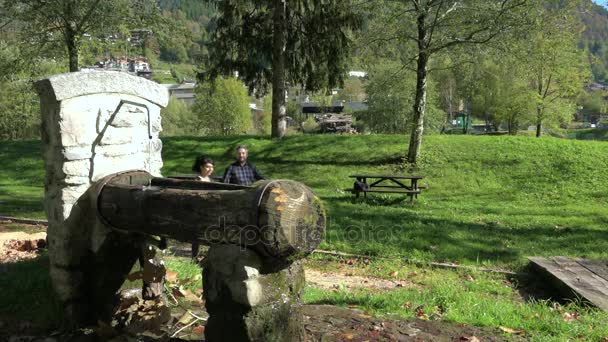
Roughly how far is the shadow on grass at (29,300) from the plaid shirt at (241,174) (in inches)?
110

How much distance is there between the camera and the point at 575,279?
673 centimetres

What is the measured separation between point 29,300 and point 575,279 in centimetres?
653

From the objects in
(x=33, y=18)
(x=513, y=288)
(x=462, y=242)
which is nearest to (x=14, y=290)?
(x=513, y=288)

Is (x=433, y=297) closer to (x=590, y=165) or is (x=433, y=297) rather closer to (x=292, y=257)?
(x=292, y=257)

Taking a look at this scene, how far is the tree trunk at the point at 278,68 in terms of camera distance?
18.8 meters

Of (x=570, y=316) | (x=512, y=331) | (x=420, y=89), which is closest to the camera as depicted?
(x=512, y=331)

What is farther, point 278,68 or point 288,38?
point 288,38

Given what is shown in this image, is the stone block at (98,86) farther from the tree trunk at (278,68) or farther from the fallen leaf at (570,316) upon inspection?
the tree trunk at (278,68)

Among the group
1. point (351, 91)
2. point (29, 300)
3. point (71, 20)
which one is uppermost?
point (351, 91)

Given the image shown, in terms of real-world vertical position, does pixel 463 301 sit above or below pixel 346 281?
above

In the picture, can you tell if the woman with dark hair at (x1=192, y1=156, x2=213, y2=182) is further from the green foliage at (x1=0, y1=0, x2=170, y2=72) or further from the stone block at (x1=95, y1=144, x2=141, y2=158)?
the green foliage at (x1=0, y1=0, x2=170, y2=72)

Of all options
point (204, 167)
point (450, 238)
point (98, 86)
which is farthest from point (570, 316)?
point (98, 86)

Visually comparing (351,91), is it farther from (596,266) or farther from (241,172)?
(596,266)

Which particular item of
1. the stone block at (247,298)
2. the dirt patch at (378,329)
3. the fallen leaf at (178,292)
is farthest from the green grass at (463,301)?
the stone block at (247,298)
